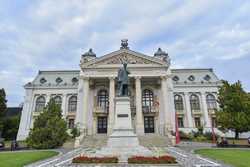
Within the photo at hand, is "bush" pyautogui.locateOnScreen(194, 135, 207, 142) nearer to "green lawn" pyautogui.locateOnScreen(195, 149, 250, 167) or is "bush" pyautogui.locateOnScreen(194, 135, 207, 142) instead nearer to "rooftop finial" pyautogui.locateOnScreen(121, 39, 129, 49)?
"green lawn" pyautogui.locateOnScreen(195, 149, 250, 167)

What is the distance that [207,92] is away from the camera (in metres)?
45.2

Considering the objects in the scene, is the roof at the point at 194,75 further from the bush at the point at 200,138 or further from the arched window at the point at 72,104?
the arched window at the point at 72,104

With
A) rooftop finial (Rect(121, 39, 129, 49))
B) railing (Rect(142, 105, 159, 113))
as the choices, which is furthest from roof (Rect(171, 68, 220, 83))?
rooftop finial (Rect(121, 39, 129, 49))

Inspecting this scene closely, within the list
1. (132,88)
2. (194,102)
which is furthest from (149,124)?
(194,102)

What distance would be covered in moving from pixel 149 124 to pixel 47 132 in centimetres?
2129

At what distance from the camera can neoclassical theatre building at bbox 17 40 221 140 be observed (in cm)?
3569

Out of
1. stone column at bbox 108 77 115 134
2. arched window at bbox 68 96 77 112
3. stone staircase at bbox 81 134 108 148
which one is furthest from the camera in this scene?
arched window at bbox 68 96 77 112

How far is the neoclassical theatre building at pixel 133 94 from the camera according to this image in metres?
35.7

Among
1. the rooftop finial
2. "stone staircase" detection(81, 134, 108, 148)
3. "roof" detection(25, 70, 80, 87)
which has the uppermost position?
the rooftop finial

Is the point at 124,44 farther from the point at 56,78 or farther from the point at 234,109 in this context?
the point at 234,109

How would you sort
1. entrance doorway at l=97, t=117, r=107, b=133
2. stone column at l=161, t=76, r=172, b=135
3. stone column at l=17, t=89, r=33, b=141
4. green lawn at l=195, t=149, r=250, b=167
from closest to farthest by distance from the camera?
green lawn at l=195, t=149, r=250, b=167, stone column at l=161, t=76, r=172, b=135, entrance doorway at l=97, t=117, r=107, b=133, stone column at l=17, t=89, r=33, b=141

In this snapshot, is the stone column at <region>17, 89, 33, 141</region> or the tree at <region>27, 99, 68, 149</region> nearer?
the tree at <region>27, 99, 68, 149</region>

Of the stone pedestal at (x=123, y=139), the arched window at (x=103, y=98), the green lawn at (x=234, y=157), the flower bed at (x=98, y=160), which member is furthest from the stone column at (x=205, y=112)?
the flower bed at (x=98, y=160)

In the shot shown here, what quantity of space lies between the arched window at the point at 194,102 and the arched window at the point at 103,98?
1902cm
